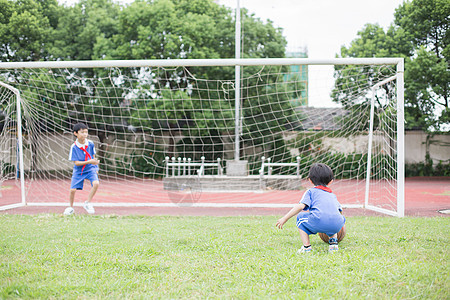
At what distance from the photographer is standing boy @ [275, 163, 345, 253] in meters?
3.47

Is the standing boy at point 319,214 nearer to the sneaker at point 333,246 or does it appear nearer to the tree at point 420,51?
the sneaker at point 333,246

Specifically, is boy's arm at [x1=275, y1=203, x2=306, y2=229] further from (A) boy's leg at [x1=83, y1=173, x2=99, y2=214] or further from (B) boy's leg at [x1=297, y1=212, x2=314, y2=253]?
(A) boy's leg at [x1=83, y1=173, x2=99, y2=214]

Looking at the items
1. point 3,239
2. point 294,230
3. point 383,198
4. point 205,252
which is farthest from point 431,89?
point 3,239

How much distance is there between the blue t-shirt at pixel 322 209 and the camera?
11.4 ft

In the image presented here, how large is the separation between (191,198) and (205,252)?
6.42 m

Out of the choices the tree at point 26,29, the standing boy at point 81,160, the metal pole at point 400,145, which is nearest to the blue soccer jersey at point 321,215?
the metal pole at point 400,145

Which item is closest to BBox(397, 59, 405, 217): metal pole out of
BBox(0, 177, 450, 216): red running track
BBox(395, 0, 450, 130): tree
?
BBox(0, 177, 450, 216): red running track

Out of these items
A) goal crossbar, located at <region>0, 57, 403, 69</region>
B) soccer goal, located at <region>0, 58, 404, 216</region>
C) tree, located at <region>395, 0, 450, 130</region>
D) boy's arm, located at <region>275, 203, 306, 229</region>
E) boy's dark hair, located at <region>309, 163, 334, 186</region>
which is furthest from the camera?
tree, located at <region>395, 0, 450, 130</region>

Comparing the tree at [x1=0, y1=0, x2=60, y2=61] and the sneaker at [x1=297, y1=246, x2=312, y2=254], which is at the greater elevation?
the tree at [x1=0, y1=0, x2=60, y2=61]

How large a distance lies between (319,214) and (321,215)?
0.07 feet

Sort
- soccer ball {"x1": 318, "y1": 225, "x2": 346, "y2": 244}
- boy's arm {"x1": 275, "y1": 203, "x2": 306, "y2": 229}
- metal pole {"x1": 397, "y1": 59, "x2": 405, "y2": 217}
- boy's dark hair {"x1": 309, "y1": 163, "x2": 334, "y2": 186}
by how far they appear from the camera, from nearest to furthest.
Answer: boy's arm {"x1": 275, "y1": 203, "x2": 306, "y2": 229}, boy's dark hair {"x1": 309, "y1": 163, "x2": 334, "y2": 186}, soccer ball {"x1": 318, "y1": 225, "x2": 346, "y2": 244}, metal pole {"x1": 397, "y1": 59, "x2": 405, "y2": 217}

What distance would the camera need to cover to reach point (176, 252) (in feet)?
11.6

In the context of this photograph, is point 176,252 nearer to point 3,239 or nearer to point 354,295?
point 354,295

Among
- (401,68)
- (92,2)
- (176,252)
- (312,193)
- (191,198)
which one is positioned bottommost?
(191,198)
